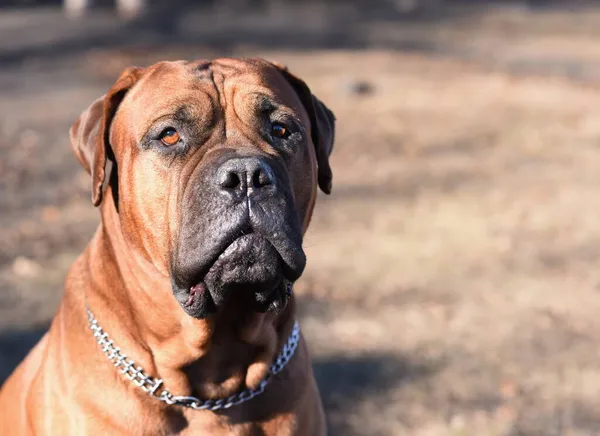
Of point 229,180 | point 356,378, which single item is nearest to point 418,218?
point 356,378

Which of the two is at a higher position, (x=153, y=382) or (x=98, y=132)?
(x=98, y=132)

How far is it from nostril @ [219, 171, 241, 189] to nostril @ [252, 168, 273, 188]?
1.9 inches

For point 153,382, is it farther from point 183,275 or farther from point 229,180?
point 229,180

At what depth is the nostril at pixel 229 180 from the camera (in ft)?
8.68

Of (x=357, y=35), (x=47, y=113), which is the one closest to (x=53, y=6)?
(x=357, y=35)

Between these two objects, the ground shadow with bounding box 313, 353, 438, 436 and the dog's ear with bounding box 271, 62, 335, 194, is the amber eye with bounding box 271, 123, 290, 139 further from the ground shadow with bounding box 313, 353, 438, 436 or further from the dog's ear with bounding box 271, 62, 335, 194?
the ground shadow with bounding box 313, 353, 438, 436

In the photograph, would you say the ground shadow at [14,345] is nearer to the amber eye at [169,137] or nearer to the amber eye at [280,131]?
the amber eye at [169,137]

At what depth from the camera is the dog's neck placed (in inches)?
117

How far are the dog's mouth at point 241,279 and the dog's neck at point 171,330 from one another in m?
0.13

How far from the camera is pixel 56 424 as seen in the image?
2.94m

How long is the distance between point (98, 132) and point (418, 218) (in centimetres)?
495

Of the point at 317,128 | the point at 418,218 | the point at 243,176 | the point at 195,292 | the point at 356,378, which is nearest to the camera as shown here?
the point at 243,176

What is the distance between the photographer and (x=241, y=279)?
9.02ft

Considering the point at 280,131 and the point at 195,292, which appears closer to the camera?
the point at 195,292
